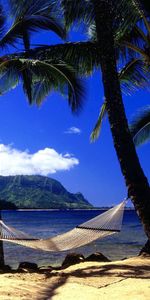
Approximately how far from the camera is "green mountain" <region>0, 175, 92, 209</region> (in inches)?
4350

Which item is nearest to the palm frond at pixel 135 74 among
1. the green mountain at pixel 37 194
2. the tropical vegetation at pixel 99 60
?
the tropical vegetation at pixel 99 60

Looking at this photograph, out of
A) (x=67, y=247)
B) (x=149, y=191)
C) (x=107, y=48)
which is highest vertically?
(x=107, y=48)

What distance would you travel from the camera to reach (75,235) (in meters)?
6.34

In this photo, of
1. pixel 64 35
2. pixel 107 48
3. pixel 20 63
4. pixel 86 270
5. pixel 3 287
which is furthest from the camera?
pixel 64 35

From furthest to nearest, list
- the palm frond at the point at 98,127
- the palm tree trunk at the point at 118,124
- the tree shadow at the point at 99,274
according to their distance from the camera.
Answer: the palm frond at the point at 98,127 < the tree shadow at the point at 99,274 < the palm tree trunk at the point at 118,124

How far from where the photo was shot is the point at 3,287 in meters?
4.75

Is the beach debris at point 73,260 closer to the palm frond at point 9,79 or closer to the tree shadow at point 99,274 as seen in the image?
the tree shadow at point 99,274

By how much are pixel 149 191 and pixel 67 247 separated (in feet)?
5.86

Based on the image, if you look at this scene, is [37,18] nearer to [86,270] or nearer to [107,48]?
[107,48]

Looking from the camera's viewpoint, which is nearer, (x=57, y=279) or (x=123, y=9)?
(x=57, y=279)

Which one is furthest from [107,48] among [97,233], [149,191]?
[97,233]

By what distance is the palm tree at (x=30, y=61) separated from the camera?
7.17 metres

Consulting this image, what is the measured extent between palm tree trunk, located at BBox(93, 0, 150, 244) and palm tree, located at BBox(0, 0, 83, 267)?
1.49 m

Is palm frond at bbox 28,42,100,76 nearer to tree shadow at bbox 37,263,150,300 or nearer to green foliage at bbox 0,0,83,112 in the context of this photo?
green foliage at bbox 0,0,83,112
